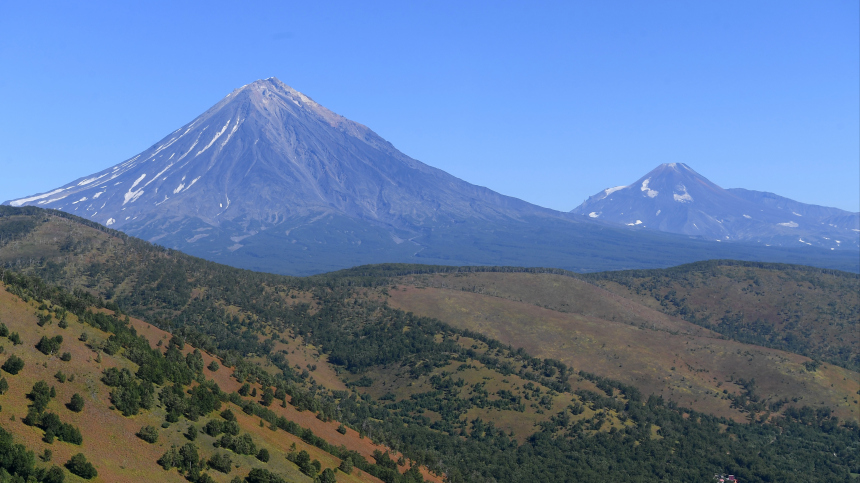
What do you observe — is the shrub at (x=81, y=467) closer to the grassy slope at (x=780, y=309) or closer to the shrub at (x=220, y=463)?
the shrub at (x=220, y=463)

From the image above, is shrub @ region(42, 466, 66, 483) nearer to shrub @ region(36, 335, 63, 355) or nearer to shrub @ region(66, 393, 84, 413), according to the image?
shrub @ region(66, 393, 84, 413)

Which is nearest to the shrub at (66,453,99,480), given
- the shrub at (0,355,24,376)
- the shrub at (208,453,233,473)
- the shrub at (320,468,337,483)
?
the shrub at (208,453,233,473)

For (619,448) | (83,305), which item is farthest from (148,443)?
(619,448)

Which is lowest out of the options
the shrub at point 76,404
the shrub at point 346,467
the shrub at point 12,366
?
the shrub at point 346,467

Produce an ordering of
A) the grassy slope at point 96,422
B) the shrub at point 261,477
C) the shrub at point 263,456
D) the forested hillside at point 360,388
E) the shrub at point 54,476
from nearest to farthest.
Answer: the shrub at point 54,476
the grassy slope at point 96,422
the shrub at point 261,477
the shrub at point 263,456
the forested hillside at point 360,388

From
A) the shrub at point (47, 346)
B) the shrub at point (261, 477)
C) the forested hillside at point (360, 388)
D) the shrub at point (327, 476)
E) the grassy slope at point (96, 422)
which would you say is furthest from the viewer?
the forested hillside at point (360, 388)

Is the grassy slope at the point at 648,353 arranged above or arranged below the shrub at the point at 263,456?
below

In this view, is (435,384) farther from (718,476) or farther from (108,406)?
(108,406)

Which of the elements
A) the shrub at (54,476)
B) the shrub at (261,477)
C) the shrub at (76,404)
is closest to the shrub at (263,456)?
the shrub at (261,477)
